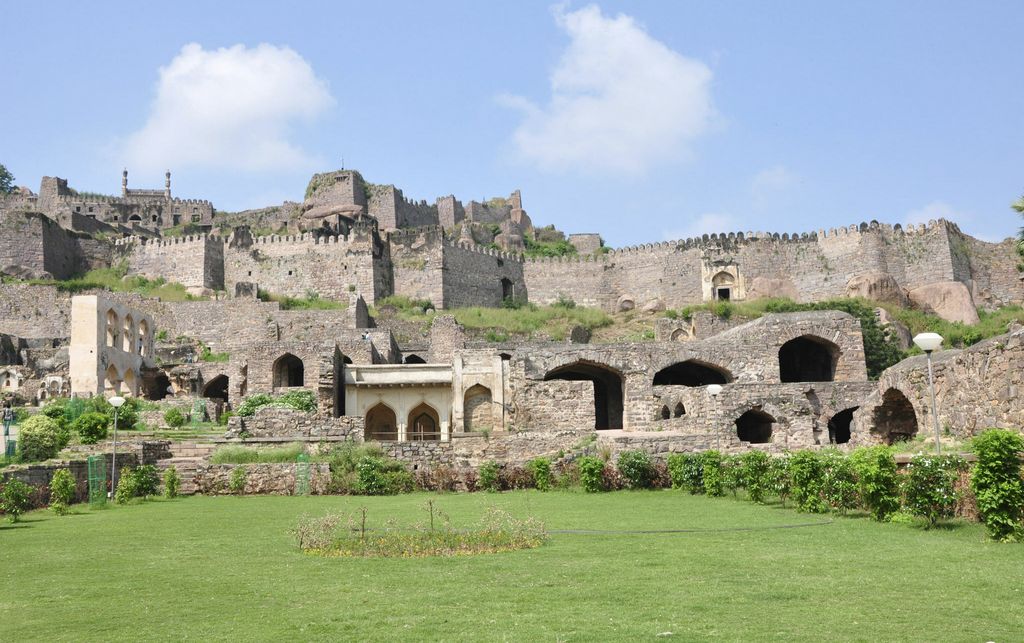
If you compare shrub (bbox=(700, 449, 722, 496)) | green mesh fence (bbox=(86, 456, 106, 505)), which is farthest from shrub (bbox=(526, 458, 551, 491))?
green mesh fence (bbox=(86, 456, 106, 505))

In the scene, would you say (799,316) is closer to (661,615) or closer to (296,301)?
(661,615)

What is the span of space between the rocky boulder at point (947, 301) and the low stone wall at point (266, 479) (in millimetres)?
39330

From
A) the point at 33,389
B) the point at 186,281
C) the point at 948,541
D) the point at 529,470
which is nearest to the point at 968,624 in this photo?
the point at 948,541

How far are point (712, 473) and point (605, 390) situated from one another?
1647 cm

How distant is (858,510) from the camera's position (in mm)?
12734

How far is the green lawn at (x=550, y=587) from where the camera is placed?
640 centimetres

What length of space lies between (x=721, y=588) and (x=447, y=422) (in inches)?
941

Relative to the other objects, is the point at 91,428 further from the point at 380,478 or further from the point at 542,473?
the point at 542,473

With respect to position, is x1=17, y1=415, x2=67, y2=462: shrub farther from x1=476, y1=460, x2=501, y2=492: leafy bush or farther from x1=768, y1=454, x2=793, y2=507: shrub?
x1=768, y1=454, x2=793, y2=507: shrub

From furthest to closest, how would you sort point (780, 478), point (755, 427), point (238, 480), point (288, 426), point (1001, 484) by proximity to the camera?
1. point (755, 427)
2. point (288, 426)
3. point (238, 480)
4. point (780, 478)
5. point (1001, 484)

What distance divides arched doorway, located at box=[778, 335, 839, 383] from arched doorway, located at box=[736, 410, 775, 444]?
11.5 feet

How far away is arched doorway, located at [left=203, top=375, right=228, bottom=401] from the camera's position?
38.8 meters

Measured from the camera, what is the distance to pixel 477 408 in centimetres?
3073

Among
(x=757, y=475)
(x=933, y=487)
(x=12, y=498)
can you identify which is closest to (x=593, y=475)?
(x=757, y=475)
